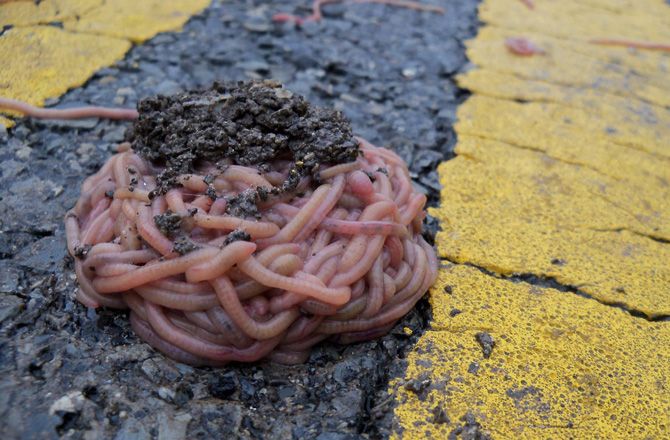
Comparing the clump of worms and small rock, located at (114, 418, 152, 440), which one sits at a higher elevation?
the clump of worms

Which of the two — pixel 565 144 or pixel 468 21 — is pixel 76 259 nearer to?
pixel 565 144

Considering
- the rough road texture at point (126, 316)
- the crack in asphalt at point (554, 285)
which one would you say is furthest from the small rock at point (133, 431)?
the crack in asphalt at point (554, 285)

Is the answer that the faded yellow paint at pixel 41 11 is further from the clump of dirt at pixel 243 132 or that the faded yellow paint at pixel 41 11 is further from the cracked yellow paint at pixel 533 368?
the cracked yellow paint at pixel 533 368

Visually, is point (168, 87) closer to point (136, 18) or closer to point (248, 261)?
point (136, 18)

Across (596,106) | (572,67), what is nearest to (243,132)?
(596,106)

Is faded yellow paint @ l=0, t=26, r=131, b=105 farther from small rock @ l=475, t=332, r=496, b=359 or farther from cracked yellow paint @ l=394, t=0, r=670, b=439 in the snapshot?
small rock @ l=475, t=332, r=496, b=359

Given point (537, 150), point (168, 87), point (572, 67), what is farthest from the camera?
point (572, 67)

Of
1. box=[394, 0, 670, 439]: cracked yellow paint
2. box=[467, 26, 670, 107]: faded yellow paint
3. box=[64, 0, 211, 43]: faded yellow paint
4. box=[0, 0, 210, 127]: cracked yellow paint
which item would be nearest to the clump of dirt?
box=[394, 0, 670, 439]: cracked yellow paint
